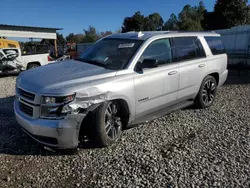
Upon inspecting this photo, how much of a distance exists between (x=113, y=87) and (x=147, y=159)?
46.3 inches

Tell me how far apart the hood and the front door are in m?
0.61

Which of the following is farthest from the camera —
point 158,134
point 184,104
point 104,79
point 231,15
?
point 231,15

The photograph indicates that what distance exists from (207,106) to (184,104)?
102 cm

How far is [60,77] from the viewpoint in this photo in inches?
127

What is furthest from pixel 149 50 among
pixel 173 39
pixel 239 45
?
pixel 239 45

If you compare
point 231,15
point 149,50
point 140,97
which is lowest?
point 140,97

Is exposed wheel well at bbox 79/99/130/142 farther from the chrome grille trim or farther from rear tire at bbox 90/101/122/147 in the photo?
the chrome grille trim

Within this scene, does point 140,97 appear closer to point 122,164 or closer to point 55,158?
point 122,164

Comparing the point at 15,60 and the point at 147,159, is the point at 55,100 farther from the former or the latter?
the point at 15,60

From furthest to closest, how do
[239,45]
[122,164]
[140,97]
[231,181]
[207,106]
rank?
[239,45], [207,106], [140,97], [122,164], [231,181]

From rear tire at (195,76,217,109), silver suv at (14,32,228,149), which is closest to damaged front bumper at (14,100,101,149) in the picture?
silver suv at (14,32,228,149)

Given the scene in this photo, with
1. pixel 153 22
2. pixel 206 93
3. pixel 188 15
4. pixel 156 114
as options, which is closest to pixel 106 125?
pixel 156 114

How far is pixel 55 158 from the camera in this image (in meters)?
3.24

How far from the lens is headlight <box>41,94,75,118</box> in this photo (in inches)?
114
